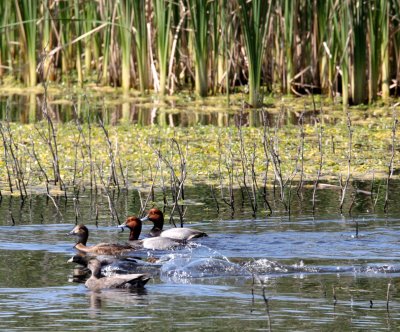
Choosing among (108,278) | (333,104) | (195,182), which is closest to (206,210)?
(195,182)

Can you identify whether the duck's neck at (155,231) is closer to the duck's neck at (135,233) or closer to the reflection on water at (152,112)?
the duck's neck at (135,233)

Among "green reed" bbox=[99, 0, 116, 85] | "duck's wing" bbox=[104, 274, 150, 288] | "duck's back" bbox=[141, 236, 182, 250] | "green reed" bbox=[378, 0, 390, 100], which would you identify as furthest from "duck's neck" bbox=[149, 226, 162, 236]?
"green reed" bbox=[99, 0, 116, 85]

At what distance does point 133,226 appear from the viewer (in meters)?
9.69

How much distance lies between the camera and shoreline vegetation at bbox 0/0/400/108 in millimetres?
16281

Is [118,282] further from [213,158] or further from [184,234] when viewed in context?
[213,158]

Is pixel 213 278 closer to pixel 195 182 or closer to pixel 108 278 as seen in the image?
pixel 108 278

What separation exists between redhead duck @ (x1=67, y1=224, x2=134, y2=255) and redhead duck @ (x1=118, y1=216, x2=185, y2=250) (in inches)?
5.8

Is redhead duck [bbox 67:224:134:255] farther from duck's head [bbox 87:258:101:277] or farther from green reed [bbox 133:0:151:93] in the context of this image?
green reed [bbox 133:0:151:93]

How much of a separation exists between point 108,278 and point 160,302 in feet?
2.45

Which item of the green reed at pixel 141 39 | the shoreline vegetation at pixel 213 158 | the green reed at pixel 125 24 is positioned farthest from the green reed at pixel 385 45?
the green reed at pixel 125 24

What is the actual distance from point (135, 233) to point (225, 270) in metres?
1.72

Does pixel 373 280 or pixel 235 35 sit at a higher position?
pixel 235 35

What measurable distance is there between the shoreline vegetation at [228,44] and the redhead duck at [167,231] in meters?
5.61

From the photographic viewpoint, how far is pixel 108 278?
7828mm
